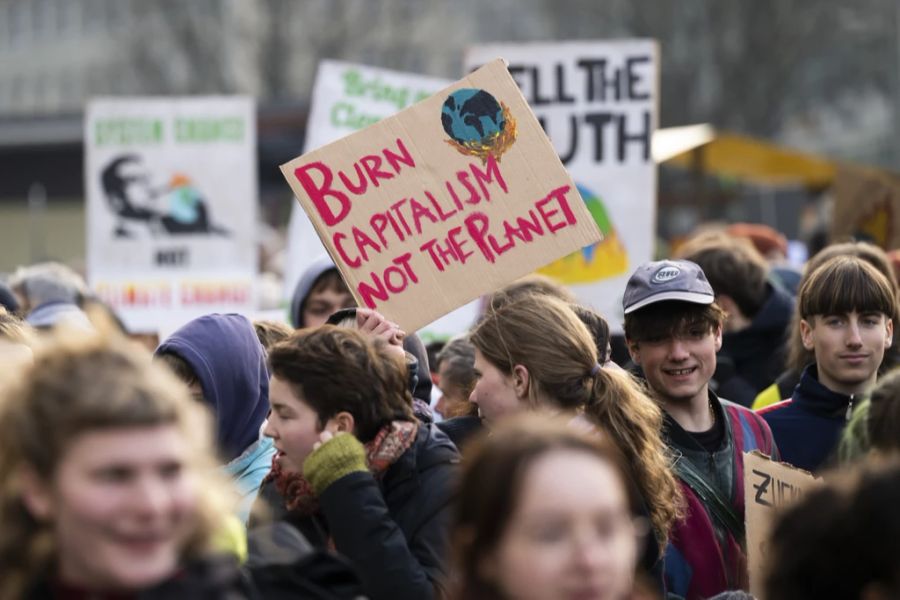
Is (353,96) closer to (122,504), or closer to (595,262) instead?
(595,262)

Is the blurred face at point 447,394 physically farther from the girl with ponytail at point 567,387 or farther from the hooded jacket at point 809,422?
the girl with ponytail at point 567,387

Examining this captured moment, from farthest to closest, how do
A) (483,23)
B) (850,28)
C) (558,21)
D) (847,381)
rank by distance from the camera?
(483,23) < (558,21) < (850,28) < (847,381)

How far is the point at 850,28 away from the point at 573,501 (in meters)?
49.4

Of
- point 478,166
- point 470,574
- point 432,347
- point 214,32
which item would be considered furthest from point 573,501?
point 214,32

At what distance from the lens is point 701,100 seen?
5241cm

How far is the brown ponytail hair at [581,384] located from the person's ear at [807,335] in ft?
3.74

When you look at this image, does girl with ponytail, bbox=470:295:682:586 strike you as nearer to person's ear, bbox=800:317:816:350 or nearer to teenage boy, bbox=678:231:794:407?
person's ear, bbox=800:317:816:350

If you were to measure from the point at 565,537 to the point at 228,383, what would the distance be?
1.90m

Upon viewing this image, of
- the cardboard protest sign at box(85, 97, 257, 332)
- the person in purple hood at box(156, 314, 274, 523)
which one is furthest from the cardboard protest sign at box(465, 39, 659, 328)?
the person in purple hood at box(156, 314, 274, 523)

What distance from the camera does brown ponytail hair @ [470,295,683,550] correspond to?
4.46m

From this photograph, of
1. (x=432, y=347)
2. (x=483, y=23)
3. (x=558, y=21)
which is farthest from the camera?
(x=483, y=23)

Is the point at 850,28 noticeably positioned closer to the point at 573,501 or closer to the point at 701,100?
the point at 701,100

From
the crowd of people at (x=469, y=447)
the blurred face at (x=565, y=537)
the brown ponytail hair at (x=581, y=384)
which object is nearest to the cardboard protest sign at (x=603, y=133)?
the crowd of people at (x=469, y=447)

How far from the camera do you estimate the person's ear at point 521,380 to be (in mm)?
4559
